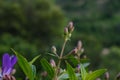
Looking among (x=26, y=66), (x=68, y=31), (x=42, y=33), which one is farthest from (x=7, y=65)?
(x=42, y=33)

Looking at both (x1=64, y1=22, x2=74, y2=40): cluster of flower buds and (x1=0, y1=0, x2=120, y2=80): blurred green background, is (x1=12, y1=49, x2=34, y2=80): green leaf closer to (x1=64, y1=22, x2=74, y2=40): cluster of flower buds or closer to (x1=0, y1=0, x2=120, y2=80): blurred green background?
(x1=64, y1=22, x2=74, y2=40): cluster of flower buds

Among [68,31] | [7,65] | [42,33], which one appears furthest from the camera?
[42,33]

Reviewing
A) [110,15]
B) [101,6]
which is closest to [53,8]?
[110,15]

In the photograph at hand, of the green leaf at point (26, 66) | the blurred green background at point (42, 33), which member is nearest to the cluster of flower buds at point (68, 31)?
the green leaf at point (26, 66)

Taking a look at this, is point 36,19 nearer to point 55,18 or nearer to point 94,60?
point 55,18

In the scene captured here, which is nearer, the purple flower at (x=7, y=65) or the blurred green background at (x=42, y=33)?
the purple flower at (x=7, y=65)

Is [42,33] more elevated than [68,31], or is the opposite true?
[42,33]

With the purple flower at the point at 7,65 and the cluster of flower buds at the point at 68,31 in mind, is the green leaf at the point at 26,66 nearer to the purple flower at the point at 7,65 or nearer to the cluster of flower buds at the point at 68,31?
the purple flower at the point at 7,65

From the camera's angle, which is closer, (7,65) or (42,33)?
(7,65)

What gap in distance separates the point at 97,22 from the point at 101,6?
686cm

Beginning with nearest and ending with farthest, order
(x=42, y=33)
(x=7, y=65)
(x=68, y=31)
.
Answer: (x=7, y=65), (x=68, y=31), (x=42, y=33)

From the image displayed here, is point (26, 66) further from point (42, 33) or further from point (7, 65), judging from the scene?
point (42, 33)

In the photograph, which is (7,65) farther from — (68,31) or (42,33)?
(42,33)

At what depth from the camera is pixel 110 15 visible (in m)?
43.1
